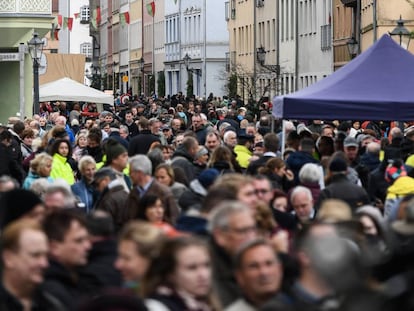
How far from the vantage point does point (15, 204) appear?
1159 cm

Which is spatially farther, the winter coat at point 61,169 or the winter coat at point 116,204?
the winter coat at point 61,169

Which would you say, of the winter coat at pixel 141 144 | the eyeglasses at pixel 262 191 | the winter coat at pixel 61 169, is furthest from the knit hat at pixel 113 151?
the winter coat at pixel 141 144

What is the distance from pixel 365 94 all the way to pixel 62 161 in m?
4.65

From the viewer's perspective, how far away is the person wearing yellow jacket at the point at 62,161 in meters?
19.8

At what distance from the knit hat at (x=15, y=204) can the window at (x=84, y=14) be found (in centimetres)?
15758

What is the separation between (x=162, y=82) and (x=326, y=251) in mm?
104536

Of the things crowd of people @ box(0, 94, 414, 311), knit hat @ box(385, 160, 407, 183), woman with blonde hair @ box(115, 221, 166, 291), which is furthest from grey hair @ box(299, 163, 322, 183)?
woman with blonde hair @ box(115, 221, 166, 291)

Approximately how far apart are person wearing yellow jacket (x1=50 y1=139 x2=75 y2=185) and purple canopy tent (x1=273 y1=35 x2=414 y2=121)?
3.53 meters

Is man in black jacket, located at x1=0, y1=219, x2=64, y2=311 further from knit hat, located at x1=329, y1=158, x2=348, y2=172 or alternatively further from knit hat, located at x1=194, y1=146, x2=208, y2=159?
knit hat, located at x1=194, y1=146, x2=208, y2=159

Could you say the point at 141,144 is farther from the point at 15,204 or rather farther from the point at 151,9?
the point at 151,9

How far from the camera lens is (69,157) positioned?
21.1m

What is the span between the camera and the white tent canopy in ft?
155

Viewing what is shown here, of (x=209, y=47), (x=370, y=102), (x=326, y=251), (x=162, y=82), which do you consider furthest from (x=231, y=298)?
(x=162, y=82)

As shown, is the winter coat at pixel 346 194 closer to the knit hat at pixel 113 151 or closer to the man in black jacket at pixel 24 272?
the knit hat at pixel 113 151
